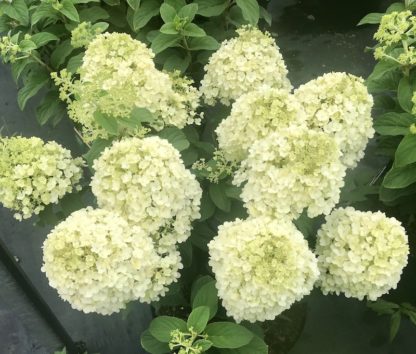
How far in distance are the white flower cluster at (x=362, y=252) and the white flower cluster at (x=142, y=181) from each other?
470 mm

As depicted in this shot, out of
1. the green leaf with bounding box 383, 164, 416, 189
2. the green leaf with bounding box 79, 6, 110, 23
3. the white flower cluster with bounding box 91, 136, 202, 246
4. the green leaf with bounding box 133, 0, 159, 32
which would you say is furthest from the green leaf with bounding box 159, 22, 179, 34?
the green leaf with bounding box 383, 164, 416, 189

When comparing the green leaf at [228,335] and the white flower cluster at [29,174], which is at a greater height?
the white flower cluster at [29,174]

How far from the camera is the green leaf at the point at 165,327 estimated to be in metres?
1.51

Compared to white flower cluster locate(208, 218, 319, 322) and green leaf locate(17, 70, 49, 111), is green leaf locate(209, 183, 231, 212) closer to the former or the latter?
white flower cluster locate(208, 218, 319, 322)

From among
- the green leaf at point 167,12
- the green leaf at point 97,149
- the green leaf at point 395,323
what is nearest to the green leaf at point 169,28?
the green leaf at point 167,12

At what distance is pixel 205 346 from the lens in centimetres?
143

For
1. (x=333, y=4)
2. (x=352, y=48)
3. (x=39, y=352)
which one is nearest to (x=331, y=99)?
(x=39, y=352)

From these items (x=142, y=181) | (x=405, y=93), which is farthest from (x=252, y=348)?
(x=405, y=93)

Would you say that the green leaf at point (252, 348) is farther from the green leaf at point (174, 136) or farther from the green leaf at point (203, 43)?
the green leaf at point (203, 43)

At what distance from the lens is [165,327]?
152 cm

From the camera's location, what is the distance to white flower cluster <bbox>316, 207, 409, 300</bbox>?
4.67 ft

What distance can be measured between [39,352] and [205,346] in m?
0.97

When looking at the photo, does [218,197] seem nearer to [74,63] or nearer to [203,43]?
[203,43]

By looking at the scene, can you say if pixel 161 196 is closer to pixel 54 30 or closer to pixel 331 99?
pixel 331 99
